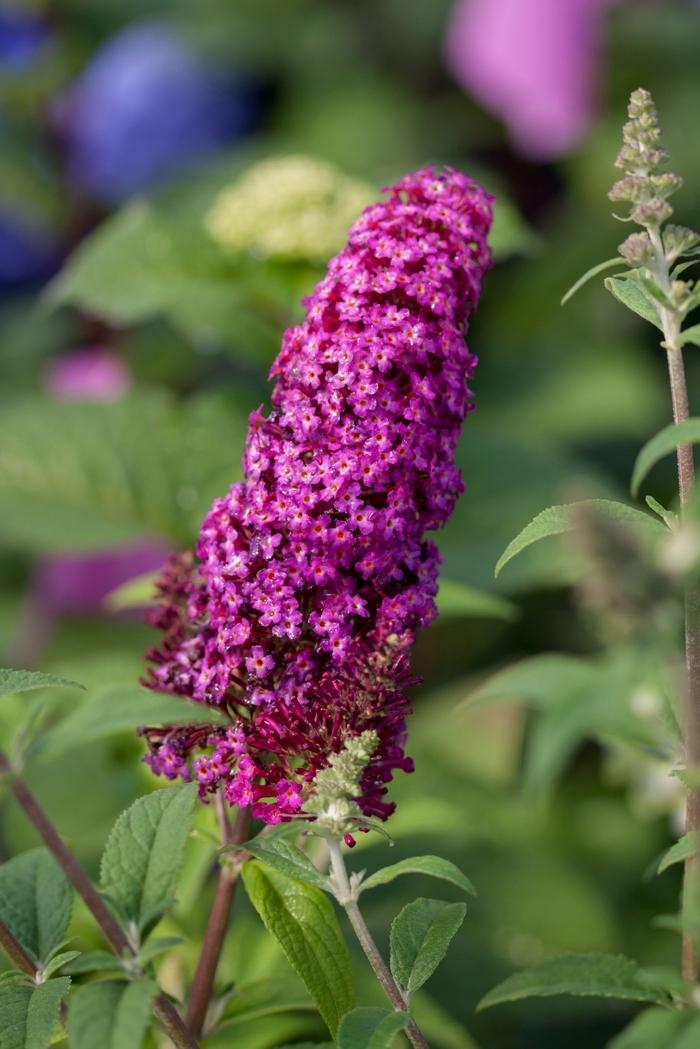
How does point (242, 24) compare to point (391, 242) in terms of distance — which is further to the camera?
point (242, 24)

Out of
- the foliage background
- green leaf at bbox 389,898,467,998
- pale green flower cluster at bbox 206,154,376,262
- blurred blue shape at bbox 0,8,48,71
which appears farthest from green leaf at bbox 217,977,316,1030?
blurred blue shape at bbox 0,8,48,71

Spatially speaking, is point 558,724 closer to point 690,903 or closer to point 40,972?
point 690,903

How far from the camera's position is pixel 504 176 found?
3.13m

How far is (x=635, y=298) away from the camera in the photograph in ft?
2.81

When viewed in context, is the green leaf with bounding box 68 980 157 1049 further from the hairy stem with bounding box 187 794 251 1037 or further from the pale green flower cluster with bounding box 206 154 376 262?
the pale green flower cluster with bounding box 206 154 376 262

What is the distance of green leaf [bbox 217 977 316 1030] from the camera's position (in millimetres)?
1032

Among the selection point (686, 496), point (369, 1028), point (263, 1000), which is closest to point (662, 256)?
point (686, 496)

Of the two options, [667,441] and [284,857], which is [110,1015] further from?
[667,441]

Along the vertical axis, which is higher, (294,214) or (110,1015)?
(294,214)

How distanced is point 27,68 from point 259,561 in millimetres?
2256

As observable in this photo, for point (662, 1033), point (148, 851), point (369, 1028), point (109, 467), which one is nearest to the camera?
point (662, 1033)

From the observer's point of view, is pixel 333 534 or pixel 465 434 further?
pixel 465 434

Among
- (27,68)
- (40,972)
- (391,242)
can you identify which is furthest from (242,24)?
(40,972)

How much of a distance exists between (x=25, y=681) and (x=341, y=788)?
20 centimetres
